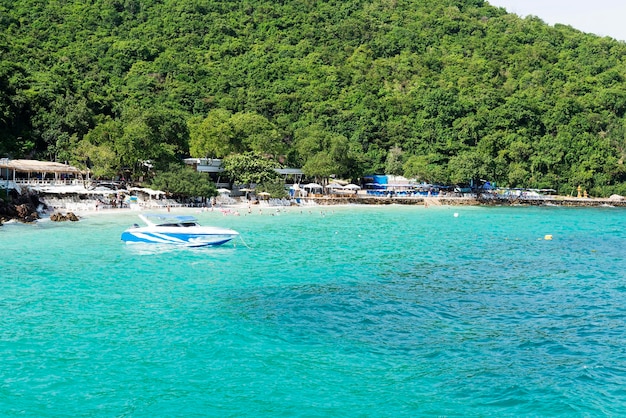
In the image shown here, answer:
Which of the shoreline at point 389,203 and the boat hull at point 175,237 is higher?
the shoreline at point 389,203

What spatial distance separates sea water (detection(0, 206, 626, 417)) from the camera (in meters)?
11.9

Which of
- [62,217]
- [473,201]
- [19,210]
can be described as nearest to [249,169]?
[62,217]

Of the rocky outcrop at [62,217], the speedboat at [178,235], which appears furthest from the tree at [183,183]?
the speedboat at [178,235]

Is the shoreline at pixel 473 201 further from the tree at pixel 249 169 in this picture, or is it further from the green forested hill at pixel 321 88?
the tree at pixel 249 169

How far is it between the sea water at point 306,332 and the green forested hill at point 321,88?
120 ft

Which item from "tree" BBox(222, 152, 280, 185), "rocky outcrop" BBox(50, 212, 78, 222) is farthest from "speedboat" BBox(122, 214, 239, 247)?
"tree" BBox(222, 152, 280, 185)

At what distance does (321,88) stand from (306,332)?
107 metres

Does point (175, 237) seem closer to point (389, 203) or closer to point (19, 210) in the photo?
point (19, 210)

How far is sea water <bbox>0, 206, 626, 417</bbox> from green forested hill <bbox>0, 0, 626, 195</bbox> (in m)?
36.6

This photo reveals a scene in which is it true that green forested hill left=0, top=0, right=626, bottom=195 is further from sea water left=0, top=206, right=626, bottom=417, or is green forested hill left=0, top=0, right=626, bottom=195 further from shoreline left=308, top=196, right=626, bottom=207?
sea water left=0, top=206, right=626, bottom=417

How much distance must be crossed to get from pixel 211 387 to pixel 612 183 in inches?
4092

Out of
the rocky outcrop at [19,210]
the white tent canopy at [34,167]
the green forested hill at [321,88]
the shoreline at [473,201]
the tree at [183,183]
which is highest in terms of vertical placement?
the green forested hill at [321,88]

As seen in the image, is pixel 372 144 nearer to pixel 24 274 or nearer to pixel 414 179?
pixel 414 179

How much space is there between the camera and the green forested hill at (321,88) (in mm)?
73500
